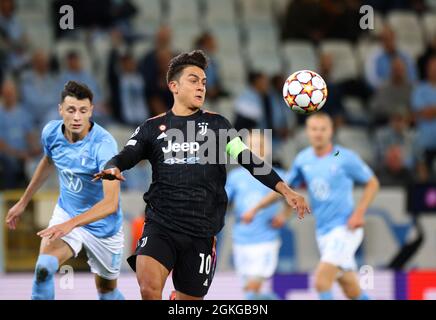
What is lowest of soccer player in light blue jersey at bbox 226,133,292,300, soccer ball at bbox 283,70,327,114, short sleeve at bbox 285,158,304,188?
soccer player in light blue jersey at bbox 226,133,292,300

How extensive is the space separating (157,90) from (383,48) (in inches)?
139

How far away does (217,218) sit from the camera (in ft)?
25.2

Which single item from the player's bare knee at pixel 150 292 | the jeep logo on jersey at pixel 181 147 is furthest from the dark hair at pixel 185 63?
the player's bare knee at pixel 150 292

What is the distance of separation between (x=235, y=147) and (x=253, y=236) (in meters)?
4.29

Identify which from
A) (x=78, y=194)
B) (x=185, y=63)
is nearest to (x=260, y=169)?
(x=185, y=63)

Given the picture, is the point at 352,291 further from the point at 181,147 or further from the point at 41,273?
the point at 41,273

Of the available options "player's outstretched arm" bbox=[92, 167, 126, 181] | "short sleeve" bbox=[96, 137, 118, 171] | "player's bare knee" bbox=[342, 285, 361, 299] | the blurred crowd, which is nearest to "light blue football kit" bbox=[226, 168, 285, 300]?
"player's bare knee" bbox=[342, 285, 361, 299]

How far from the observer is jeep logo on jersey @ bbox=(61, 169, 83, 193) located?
8102mm

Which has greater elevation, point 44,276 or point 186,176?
point 186,176

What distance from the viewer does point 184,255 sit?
298 inches

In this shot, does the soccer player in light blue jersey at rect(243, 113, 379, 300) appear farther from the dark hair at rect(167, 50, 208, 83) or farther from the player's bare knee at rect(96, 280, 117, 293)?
the dark hair at rect(167, 50, 208, 83)

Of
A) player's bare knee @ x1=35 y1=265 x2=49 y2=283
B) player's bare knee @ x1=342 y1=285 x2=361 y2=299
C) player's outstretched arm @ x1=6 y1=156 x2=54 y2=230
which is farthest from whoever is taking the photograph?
player's bare knee @ x1=342 y1=285 x2=361 y2=299
